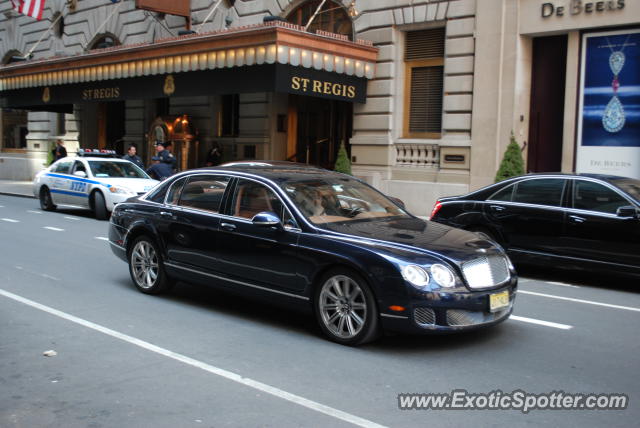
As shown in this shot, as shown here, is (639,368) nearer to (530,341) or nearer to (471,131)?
(530,341)

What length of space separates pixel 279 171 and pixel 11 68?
949 inches

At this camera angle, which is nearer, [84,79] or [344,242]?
[344,242]

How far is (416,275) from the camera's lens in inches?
235

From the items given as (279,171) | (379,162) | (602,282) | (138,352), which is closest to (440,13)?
(379,162)

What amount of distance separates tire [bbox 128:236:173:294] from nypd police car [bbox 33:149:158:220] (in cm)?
830

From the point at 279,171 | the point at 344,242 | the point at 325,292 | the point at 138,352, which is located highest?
the point at 279,171

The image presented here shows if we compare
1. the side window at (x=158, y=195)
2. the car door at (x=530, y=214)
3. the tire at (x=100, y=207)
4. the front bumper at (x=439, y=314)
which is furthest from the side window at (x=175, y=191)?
the tire at (x=100, y=207)

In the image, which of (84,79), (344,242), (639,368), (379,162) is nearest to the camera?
(639,368)

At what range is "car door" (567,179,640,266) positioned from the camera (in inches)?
364

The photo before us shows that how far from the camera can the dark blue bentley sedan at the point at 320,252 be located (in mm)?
6016

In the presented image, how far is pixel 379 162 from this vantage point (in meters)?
20.3

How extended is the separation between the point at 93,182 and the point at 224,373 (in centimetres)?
1290

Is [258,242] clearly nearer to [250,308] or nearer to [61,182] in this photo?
[250,308]

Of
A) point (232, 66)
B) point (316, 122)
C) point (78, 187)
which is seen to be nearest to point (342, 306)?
point (78, 187)
